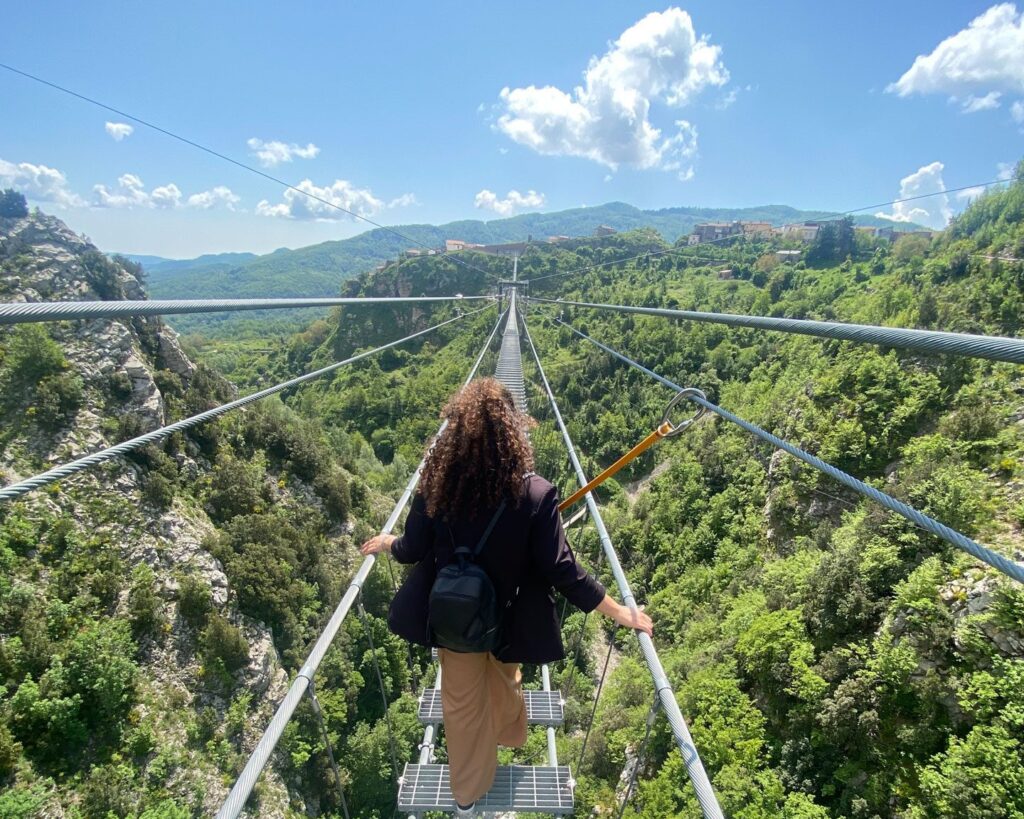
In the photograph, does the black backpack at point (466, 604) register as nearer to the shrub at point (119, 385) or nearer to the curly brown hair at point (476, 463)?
the curly brown hair at point (476, 463)

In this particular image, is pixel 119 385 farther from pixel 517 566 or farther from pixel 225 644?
pixel 517 566

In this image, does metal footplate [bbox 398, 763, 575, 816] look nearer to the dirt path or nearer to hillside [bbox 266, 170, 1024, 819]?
hillside [bbox 266, 170, 1024, 819]

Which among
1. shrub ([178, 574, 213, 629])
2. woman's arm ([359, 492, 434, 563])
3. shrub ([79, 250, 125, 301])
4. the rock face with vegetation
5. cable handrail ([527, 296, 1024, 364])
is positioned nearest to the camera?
cable handrail ([527, 296, 1024, 364])

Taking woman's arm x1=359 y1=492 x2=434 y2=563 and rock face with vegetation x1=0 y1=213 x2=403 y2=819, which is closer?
woman's arm x1=359 y1=492 x2=434 y2=563

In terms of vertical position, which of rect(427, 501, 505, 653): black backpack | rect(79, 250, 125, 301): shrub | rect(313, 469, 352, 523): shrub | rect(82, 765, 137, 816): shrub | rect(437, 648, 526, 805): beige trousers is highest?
rect(79, 250, 125, 301): shrub

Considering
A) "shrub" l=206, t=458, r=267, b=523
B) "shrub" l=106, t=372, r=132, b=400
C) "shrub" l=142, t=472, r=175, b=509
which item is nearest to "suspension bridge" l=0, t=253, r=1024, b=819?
"shrub" l=142, t=472, r=175, b=509

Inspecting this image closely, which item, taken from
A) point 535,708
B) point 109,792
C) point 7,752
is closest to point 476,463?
point 535,708

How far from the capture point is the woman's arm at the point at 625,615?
174 cm

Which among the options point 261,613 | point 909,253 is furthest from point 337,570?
point 909,253

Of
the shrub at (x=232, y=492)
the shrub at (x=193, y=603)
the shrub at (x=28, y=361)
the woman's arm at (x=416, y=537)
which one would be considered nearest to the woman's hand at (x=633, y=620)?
the woman's arm at (x=416, y=537)

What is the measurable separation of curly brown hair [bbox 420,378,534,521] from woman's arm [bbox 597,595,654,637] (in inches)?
22.4

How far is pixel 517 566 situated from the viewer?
5.28ft

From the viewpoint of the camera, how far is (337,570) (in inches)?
794

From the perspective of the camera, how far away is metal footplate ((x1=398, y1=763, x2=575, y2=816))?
2498mm
